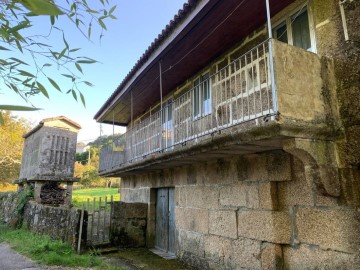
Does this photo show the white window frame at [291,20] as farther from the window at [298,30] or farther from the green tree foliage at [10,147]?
the green tree foliage at [10,147]

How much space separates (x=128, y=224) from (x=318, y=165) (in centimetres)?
601

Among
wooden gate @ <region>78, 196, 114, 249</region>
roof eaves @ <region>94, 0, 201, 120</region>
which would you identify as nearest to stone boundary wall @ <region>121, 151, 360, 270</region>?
wooden gate @ <region>78, 196, 114, 249</region>

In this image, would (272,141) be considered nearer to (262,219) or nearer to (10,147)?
(262,219)

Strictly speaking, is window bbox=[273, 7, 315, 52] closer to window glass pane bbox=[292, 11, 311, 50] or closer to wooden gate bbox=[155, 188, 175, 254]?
window glass pane bbox=[292, 11, 311, 50]

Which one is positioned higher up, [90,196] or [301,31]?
[301,31]

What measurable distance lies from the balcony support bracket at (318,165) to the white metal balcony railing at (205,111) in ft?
3.11

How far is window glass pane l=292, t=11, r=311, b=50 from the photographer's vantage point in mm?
4359

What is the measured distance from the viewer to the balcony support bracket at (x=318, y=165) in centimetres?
333

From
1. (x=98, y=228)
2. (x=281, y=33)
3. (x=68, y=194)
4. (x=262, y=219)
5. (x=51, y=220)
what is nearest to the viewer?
(x=262, y=219)

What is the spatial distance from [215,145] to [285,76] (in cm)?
135

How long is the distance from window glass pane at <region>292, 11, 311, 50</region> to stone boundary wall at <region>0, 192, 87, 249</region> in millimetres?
6176

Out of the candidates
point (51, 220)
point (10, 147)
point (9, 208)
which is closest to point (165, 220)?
point (51, 220)

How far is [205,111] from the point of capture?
259 inches

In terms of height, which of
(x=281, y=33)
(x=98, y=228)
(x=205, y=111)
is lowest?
(x=98, y=228)
